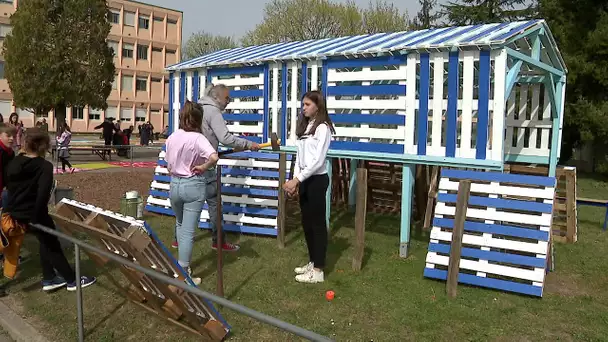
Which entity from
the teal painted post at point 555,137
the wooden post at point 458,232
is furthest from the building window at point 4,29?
the wooden post at point 458,232

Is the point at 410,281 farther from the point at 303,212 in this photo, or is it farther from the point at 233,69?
the point at 233,69

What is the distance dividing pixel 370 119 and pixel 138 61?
A: 167 ft

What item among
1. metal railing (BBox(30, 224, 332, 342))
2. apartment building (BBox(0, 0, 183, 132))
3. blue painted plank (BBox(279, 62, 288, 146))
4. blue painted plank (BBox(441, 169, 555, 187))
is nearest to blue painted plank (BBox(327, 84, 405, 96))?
blue painted plank (BBox(279, 62, 288, 146))

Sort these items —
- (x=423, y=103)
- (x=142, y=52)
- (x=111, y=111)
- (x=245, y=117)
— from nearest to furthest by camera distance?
(x=423, y=103) → (x=245, y=117) → (x=111, y=111) → (x=142, y=52)

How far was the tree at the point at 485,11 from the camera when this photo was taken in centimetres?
2564

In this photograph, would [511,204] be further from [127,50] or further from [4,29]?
[127,50]

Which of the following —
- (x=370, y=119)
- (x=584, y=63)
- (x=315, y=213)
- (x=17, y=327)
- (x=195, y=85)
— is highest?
(x=584, y=63)

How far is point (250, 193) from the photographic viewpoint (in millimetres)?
Result: 7480

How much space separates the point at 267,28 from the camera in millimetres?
38125

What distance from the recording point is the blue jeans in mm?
4672

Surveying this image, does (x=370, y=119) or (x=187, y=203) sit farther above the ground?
(x=370, y=119)

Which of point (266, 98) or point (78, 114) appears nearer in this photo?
point (266, 98)

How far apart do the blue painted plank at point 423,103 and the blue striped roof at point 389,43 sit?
0.21 metres

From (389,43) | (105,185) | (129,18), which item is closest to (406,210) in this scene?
(389,43)
